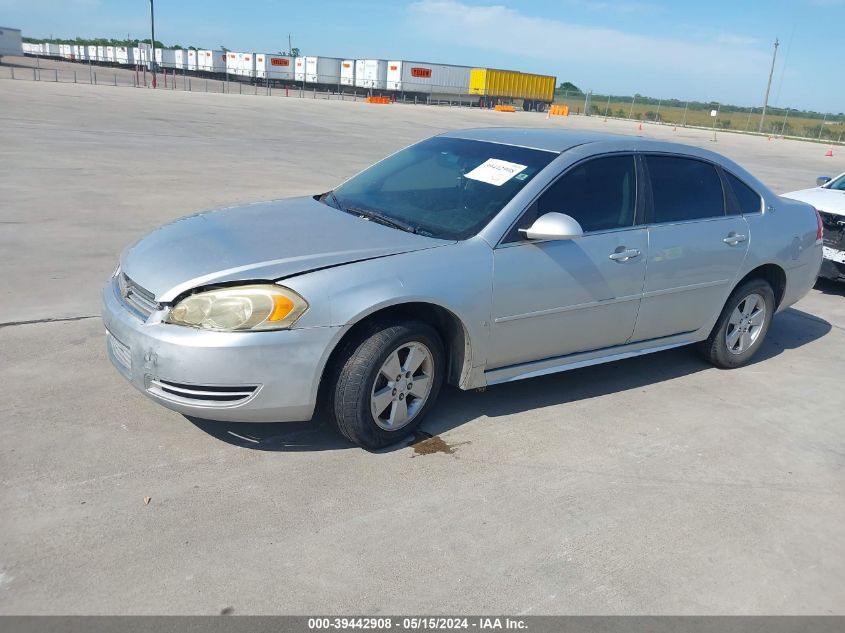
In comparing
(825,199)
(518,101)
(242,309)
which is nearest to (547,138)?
(242,309)

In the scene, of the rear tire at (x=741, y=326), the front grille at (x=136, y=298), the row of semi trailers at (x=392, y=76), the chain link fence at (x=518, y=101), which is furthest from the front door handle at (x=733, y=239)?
the row of semi trailers at (x=392, y=76)

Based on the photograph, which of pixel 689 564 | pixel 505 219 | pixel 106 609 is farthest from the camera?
pixel 505 219

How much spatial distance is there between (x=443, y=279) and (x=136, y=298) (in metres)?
1.58

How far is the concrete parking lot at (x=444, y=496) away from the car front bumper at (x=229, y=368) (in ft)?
1.16

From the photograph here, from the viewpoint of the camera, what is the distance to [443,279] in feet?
11.9

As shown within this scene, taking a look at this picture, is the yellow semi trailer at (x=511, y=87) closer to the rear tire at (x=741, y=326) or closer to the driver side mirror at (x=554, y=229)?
the rear tire at (x=741, y=326)

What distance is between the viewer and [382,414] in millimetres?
3725

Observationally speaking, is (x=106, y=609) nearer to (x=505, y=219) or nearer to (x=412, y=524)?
(x=412, y=524)

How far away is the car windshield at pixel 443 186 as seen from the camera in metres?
4.05

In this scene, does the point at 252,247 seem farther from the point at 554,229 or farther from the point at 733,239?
the point at 733,239

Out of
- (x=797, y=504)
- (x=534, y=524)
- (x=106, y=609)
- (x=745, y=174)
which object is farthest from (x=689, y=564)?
(x=745, y=174)

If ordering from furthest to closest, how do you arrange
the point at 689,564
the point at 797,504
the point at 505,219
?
the point at 505,219 → the point at 797,504 → the point at 689,564

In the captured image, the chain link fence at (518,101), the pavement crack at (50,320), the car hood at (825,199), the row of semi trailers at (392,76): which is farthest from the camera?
the row of semi trailers at (392,76)

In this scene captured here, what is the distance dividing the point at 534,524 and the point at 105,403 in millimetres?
2493
